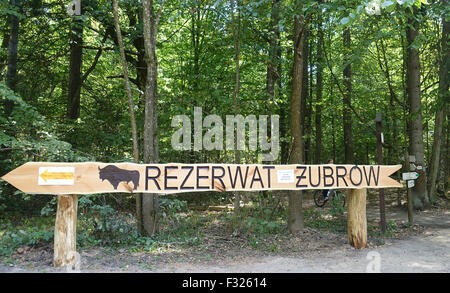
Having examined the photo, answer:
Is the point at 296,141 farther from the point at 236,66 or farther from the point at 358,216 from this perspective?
the point at 236,66

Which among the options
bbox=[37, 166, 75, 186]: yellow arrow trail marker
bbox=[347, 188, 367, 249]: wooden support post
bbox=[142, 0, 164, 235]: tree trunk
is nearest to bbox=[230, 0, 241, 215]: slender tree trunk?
bbox=[142, 0, 164, 235]: tree trunk

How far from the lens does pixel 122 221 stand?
6.55m

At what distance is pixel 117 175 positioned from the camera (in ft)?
15.9

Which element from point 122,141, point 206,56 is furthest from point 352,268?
point 206,56

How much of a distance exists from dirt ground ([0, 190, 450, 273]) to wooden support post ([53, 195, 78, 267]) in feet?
0.59

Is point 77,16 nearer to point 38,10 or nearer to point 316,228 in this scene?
point 38,10

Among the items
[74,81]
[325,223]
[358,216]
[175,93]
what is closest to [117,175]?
[358,216]

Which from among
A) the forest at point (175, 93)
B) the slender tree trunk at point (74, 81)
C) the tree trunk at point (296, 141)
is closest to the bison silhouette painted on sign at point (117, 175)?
the forest at point (175, 93)

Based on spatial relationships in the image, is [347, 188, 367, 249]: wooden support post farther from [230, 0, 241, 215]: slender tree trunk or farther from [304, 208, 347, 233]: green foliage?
[230, 0, 241, 215]: slender tree trunk

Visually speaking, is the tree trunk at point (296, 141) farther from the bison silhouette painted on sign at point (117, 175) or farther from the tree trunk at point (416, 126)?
the tree trunk at point (416, 126)

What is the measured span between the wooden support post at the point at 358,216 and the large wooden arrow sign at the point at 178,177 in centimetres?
28

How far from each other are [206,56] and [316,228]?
8.69 meters

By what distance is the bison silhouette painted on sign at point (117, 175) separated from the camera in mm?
4781

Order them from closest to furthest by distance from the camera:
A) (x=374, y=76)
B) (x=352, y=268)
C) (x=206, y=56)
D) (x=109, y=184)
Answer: (x=109, y=184)
(x=352, y=268)
(x=206, y=56)
(x=374, y=76)
